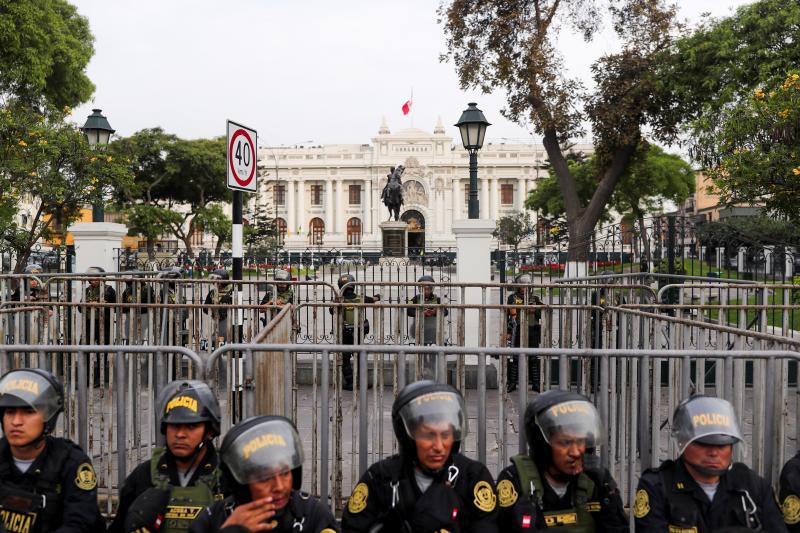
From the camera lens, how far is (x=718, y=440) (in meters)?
2.98

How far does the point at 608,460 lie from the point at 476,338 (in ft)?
20.1

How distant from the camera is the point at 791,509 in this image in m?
3.18

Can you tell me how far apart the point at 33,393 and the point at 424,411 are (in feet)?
5.88

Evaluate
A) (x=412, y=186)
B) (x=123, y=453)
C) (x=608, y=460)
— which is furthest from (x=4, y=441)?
(x=412, y=186)

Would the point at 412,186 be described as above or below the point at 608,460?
above

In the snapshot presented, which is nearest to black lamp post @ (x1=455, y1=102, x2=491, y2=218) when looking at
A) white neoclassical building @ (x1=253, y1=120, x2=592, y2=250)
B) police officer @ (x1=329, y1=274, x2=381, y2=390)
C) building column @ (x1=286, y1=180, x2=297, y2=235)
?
police officer @ (x1=329, y1=274, x2=381, y2=390)

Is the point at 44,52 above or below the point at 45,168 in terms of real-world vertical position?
above

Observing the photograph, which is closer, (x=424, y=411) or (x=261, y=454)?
(x=261, y=454)

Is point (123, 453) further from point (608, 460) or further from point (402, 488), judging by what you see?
point (608, 460)

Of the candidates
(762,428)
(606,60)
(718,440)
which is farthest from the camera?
(606,60)

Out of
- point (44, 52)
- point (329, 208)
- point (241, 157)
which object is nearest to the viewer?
point (241, 157)

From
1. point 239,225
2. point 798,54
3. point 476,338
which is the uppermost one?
point 798,54

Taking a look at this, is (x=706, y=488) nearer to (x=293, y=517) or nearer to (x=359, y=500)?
(x=359, y=500)

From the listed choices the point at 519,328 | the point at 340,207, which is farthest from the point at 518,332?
the point at 340,207
